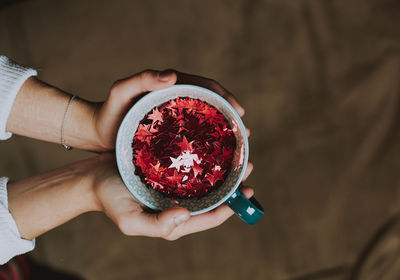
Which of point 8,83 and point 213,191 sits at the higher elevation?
point 8,83

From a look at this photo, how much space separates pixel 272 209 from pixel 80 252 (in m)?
0.67

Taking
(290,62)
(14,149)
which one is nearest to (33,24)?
(14,149)

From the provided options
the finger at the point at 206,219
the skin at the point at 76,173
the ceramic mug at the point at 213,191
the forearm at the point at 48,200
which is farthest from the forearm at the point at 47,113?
the finger at the point at 206,219

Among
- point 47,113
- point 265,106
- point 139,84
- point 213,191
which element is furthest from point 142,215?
point 265,106

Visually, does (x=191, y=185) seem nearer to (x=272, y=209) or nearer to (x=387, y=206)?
(x=272, y=209)

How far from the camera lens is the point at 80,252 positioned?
1048 mm

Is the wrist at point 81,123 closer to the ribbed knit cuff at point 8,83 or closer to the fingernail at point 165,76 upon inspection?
the ribbed knit cuff at point 8,83

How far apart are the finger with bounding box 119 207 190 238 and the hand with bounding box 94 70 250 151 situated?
0.22m

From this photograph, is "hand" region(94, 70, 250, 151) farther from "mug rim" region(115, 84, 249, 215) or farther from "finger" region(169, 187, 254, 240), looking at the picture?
"finger" region(169, 187, 254, 240)

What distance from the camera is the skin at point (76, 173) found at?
70 centimetres

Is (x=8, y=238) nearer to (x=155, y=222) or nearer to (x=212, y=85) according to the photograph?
(x=155, y=222)

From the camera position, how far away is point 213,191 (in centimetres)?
68

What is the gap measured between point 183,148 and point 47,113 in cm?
38

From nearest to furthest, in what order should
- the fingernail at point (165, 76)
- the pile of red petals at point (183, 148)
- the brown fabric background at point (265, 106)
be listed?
the fingernail at point (165, 76) → the pile of red petals at point (183, 148) → the brown fabric background at point (265, 106)
